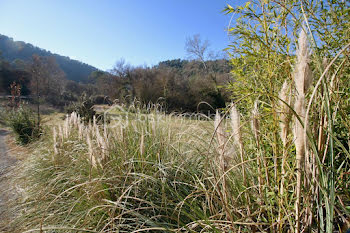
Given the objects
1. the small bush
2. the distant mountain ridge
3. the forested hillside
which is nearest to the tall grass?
the small bush

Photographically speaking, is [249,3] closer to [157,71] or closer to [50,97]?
[157,71]

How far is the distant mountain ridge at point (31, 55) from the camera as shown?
4634 cm

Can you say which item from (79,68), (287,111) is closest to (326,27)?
(287,111)

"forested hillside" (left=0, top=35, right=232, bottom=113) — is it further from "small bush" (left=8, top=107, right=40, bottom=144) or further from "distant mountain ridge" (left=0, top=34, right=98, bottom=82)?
"distant mountain ridge" (left=0, top=34, right=98, bottom=82)

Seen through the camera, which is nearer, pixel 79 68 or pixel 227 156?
pixel 227 156

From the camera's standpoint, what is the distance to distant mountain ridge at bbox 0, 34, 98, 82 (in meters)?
46.3

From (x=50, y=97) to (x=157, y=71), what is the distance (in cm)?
1359

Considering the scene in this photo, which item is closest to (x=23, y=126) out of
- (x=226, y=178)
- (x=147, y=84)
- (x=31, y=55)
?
(x=226, y=178)

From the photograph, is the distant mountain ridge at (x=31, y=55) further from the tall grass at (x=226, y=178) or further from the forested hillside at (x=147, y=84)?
the tall grass at (x=226, y=178)

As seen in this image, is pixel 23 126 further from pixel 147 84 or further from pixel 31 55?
pixel 31 55

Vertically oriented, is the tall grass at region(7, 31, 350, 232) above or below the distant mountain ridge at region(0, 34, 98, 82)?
below

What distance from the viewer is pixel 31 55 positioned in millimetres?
45156

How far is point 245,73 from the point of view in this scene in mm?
1693

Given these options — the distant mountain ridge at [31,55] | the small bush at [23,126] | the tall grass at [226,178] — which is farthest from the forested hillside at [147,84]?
the distant mountain ridge at [31,55]
